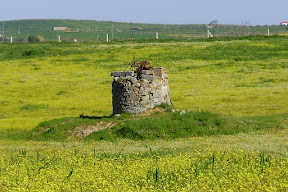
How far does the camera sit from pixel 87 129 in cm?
3169

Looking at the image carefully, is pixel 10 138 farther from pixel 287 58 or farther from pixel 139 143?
pixel 287 58

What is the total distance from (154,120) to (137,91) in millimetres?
2637

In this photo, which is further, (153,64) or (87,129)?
(153,64)

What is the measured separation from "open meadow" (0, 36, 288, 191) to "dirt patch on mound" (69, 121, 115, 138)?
Answer: 0.99 feet

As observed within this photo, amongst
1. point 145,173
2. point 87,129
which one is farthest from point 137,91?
point 145,173

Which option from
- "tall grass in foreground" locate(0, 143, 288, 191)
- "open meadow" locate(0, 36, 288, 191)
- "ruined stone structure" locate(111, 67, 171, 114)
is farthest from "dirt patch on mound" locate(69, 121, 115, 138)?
"tall grass in foreground" locate(0, 143, 288, 191)

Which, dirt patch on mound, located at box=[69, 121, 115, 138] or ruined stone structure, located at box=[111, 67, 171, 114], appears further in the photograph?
ruined stone structure, located at box=[111, 67, 171, 114]

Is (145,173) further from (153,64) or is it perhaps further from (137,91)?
(153,64)

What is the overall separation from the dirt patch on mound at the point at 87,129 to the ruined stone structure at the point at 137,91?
2247 mm

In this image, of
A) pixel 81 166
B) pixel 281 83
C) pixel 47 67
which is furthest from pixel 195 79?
pixel 81 166

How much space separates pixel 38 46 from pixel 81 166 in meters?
68.7

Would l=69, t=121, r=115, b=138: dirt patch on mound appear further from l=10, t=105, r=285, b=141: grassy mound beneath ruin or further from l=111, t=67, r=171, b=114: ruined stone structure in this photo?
l=111, t=67, r=171, b=114: ruined stone structure

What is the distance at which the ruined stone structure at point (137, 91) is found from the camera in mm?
33906

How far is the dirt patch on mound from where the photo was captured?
1235 inches
